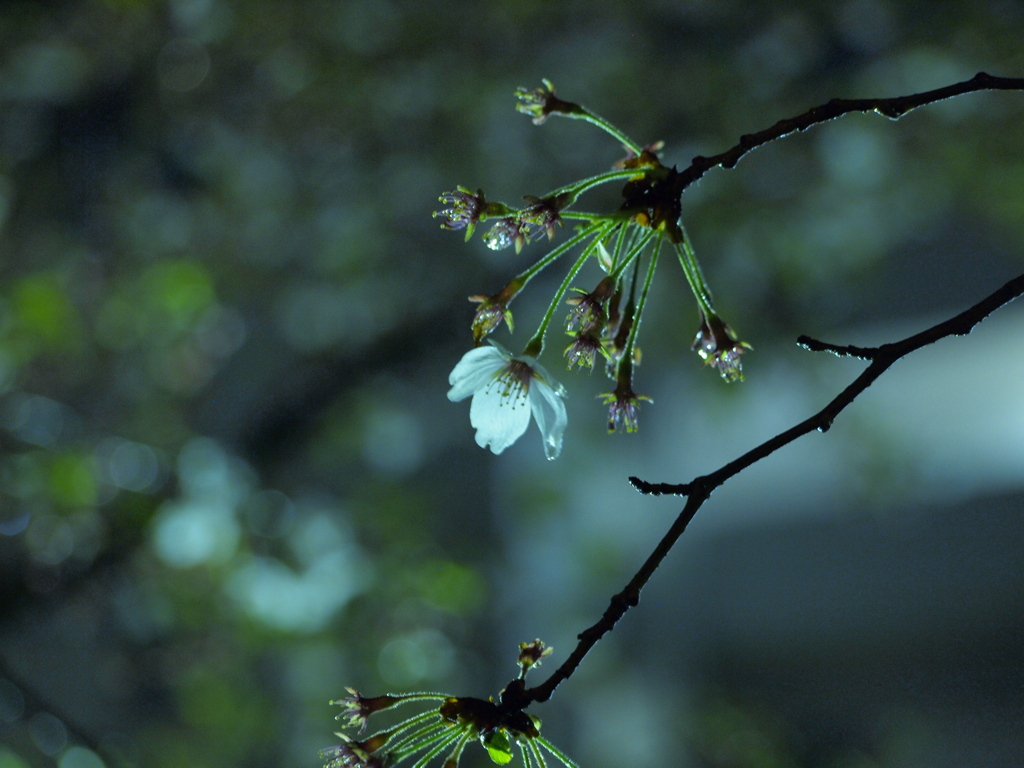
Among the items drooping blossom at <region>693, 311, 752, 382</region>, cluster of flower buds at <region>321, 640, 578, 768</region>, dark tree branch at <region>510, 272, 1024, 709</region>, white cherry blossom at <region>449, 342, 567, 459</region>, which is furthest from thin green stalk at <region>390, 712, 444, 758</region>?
drooping blossom at <region>693, 311, 752, 382</region>

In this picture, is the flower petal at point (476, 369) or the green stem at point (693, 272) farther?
the flower petal at point (476, 369)

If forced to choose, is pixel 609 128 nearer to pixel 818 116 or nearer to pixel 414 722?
pixel 818 116

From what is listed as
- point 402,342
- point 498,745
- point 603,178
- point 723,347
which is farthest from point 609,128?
point 402,342

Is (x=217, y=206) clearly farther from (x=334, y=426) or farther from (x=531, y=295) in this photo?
(x=531, y=295)

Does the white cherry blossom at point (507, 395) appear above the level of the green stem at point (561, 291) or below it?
above

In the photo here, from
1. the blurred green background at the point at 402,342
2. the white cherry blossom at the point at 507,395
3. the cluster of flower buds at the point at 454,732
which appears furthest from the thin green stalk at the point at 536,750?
the blurred green background at the point at 402,342

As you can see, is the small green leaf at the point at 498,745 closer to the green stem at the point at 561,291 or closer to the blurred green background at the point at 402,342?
the green stem at the point at 561,291
